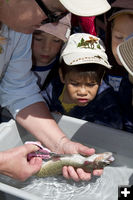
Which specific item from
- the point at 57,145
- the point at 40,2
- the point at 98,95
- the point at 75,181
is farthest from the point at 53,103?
the point at 40,2

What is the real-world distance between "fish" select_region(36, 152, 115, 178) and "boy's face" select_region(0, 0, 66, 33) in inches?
22.7

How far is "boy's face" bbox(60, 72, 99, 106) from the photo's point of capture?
1707mm

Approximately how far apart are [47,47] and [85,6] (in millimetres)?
588

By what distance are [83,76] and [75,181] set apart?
1.87 ft

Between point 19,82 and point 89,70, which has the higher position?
point 19,82

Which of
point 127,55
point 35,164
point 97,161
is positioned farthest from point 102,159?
point 127,55

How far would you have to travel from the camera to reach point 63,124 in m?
1.59

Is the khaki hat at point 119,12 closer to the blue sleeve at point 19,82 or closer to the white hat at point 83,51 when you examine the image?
the white hat at point 83,51

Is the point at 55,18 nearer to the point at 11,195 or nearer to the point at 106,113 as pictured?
the point at 106,113

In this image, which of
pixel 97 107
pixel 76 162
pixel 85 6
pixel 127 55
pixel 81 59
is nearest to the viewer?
pixel 127 55

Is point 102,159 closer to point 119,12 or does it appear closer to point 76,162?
point 76,162

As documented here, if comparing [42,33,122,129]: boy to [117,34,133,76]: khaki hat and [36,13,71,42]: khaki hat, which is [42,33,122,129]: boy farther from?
[117,34,133,76]: khaki hat

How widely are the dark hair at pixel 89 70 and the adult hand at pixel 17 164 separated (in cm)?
55

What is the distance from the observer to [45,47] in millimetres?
1807
